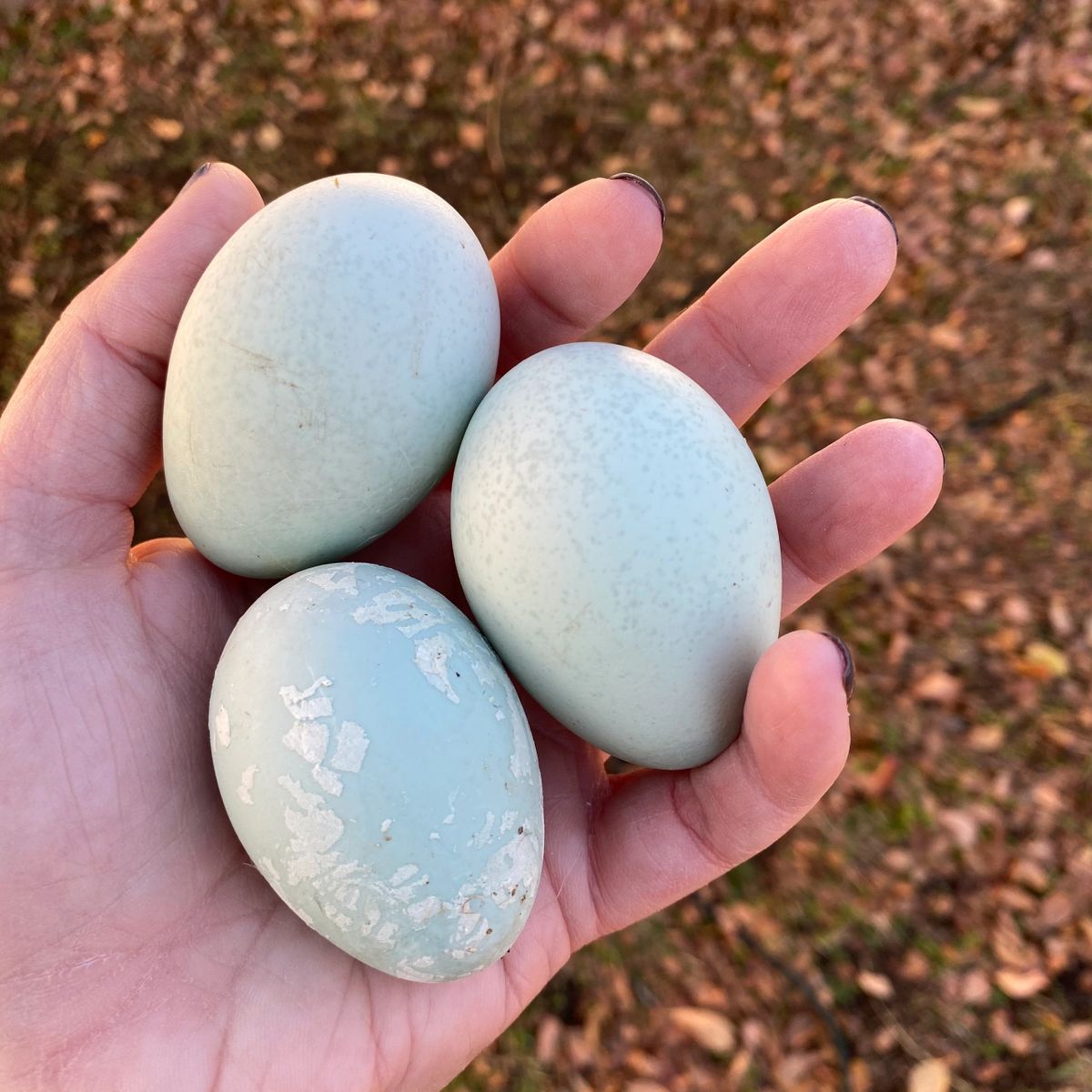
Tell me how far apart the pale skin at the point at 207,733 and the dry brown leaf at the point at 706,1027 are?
69 cm

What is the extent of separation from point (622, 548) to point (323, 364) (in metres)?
0.48

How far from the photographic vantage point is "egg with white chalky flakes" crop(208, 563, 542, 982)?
125 centimetres

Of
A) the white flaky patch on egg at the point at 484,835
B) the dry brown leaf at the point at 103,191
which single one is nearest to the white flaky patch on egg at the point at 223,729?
the white flaky patch on egg at the point at 484,835

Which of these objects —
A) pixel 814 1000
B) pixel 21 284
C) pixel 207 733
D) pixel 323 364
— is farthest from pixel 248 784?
pixel 21 284

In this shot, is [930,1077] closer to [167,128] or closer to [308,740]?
[308,740]

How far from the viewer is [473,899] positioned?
1.28 meters

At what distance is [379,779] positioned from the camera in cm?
125

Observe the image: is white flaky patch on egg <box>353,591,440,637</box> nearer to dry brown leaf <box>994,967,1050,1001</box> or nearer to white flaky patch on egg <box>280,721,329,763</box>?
white flaky patch on egg <box>280,721,329,763</box>

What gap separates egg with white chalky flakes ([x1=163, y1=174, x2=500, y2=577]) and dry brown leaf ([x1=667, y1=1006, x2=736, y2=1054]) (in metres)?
1.45

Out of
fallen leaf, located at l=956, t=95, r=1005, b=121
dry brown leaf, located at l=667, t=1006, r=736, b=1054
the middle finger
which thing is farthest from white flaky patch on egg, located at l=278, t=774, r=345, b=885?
fallen leaf, located at l=956, t=95, r=1005, b=121

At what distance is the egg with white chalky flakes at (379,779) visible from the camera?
125 centimetres

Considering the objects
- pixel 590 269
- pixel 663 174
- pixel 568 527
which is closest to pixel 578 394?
pixel 568 527

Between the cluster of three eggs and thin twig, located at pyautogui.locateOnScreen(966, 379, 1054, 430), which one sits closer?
the cluster of three eggs

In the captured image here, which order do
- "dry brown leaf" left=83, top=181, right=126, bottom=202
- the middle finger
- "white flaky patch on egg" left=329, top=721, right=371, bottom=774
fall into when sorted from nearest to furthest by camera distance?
"white flaky patch on egg" left=329, top=721, right=371, bottom=774 → the middle finger → "dry brown leaf" left=83, top=181, right=126, bottom=202
